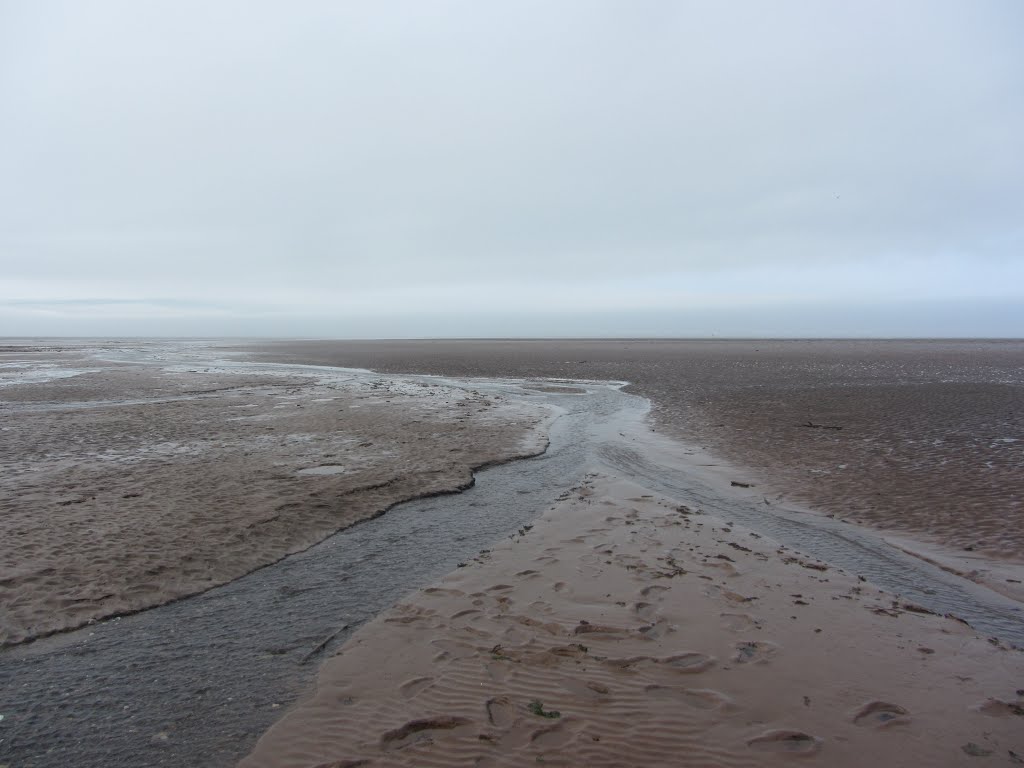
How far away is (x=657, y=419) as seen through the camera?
2142 cm

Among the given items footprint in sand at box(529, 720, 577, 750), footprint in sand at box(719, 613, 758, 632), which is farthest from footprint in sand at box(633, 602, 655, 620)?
footprint in sand at box(529, 720, 577, 750)

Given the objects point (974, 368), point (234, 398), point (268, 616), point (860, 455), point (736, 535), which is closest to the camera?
point (268, 616)

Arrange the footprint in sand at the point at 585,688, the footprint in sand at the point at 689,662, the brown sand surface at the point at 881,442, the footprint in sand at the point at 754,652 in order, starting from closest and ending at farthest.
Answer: the footprint in sand at the point at 585,688, the footprint in sand at the point at 689,662, the footprint in sand at the point at 754,652, the brown sand surface at the point at 881,442

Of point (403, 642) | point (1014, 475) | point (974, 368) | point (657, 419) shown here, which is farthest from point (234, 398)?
point (974, 368)

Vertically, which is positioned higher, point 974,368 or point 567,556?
point 974,368

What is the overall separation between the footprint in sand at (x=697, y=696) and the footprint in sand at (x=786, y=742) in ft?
1.30

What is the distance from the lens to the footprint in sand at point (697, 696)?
4.89 meters

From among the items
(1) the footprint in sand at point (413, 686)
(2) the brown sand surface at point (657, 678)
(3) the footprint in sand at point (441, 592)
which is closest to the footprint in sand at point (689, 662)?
(2) the brown sand surface at point (657, 678)

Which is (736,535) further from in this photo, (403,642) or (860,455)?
(860,455)

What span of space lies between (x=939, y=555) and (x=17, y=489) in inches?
666

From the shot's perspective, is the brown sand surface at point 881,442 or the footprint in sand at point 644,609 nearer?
the footprint in sand at point 644,609

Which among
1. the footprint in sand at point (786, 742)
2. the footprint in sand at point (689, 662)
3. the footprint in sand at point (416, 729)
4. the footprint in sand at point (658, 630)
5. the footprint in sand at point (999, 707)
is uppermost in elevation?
the footprint in sand at point (999, 707)

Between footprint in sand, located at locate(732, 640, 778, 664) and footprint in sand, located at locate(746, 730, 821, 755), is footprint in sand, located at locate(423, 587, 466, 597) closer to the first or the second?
footprint in sand, located at locate(732, 640, 778, 664)

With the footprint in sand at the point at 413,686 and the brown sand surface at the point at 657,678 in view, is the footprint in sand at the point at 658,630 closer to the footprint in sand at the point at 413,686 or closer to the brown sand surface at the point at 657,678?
the brown sand surface at the point at 657,678
